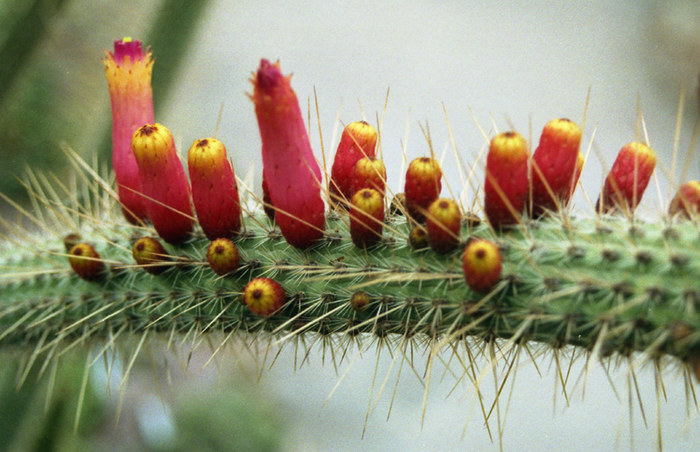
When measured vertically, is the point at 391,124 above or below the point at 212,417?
above

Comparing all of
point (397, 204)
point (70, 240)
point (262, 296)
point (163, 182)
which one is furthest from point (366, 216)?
point (70, 240)

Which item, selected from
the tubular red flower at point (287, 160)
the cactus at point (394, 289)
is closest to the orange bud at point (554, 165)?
the cactus at point (394, 289)

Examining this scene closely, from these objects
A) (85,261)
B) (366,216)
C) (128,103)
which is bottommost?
(85,261)

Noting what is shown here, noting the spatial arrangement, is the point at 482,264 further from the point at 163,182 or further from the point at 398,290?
the point at 163,182

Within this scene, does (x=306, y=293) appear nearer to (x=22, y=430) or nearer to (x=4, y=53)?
(x=22, y=430)

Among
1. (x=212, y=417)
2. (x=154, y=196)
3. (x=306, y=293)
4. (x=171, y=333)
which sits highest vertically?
(x=154, y=196)

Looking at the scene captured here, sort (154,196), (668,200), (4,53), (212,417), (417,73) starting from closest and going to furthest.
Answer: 1. (668,200)
2. (154,196)
3. (4,53)
4. (212,417)
5. (417,73)

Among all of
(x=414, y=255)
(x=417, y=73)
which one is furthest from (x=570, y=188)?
(x=417, y=73)
